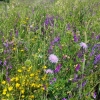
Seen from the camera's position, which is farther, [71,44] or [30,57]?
[71,44]

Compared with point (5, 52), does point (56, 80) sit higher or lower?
lower

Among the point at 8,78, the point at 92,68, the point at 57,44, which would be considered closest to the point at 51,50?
the point at 57,44

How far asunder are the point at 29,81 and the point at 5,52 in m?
0.56

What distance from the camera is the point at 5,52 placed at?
2717 millimetres

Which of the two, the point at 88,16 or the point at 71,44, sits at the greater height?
the point at 88,16

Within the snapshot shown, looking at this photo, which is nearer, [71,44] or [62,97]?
[62,97]

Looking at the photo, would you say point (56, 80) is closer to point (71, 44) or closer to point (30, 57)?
point (30, 57)

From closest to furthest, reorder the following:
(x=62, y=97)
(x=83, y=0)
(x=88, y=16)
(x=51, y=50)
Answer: (x=62, y=97) < (x=51, y=50) < (x=88, y=16) < (x=83, y=0)

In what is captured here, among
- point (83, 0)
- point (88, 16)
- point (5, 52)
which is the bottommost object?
point (5, 52)

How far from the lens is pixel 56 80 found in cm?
231

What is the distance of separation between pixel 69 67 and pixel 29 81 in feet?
1.59

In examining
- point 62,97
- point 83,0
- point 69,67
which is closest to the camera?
point 62,97

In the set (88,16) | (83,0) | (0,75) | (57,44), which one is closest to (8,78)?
(0,75)

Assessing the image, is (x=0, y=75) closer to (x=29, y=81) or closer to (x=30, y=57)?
(x=29, y=81)
